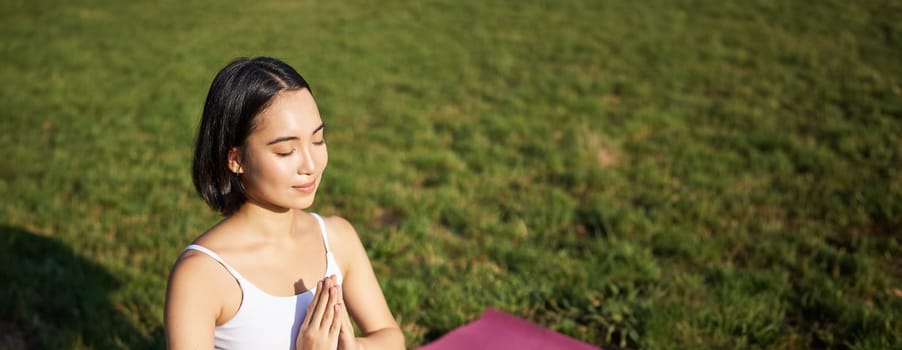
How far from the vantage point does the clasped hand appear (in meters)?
2.08

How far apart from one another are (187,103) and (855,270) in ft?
22.7

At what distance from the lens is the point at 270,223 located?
2.32m

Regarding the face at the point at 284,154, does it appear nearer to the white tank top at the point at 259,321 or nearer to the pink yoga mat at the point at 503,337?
the white tank top at the point at 259,321

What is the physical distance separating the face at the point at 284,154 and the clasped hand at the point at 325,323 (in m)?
0.28

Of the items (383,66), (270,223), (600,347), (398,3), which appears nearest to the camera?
(270,223)

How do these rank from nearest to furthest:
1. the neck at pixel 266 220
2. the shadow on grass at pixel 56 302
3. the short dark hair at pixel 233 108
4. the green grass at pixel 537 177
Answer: the short dark hair at pixel 233 108, the neck at pixel 266 220, the shadow on grass at pixel 56 302, the green grass at pixel 537 177

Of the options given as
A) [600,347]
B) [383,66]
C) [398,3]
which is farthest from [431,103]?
[398,3]

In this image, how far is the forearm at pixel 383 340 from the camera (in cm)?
239

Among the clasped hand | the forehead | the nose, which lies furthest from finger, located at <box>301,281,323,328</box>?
the forehead

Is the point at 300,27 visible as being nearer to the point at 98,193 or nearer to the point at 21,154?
the point at 21,154

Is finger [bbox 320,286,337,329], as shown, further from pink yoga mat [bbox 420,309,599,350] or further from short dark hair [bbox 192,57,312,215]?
pink yoga mat [bbox 420,309,599,350]

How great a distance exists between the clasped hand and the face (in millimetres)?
277

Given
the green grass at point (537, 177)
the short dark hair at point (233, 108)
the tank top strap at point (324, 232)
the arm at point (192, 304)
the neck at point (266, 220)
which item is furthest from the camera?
the green grass at point (537, 177)

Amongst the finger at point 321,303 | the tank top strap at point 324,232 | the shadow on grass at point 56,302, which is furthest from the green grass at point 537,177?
the finger at point 321,303
